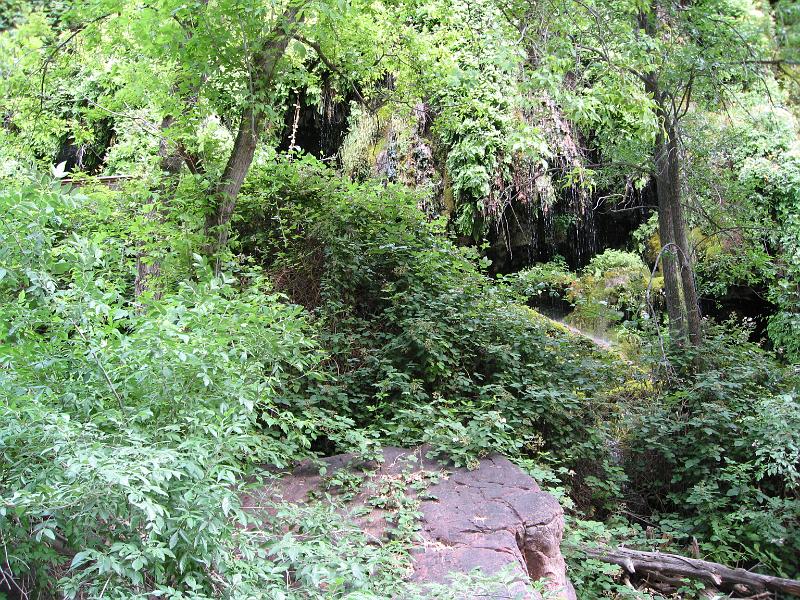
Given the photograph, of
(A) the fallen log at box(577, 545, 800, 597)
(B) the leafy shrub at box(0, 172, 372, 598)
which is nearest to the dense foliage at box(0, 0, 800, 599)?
(B) the leafy shrub at box(0, 172, 372, 598)

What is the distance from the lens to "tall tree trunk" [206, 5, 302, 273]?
584 centimetres

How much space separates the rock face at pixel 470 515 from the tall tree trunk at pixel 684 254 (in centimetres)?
389

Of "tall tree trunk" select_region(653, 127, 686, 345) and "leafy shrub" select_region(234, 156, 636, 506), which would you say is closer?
"leafy shrub" select_region(234, 156, 636, 506)

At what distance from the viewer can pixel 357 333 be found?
23.6 feet

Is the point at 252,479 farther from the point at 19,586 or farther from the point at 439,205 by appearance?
the point at 439,205

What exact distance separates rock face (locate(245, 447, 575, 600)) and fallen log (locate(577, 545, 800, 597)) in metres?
0.77

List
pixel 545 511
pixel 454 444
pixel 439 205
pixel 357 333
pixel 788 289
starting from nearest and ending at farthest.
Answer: pixel 545 511, pixel 454 444, pixel 357 333, pixel 788 289, pixel 439 205

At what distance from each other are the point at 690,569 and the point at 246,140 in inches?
206

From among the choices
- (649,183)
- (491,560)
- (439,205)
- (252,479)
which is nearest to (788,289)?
(649,183)

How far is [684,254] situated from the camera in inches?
312

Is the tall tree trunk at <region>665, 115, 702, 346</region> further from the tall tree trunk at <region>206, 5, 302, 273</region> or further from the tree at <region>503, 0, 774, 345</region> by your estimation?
the tall tree trunk at <region>206, 5, 302, 273</region>

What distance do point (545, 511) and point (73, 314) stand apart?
10.9 ft

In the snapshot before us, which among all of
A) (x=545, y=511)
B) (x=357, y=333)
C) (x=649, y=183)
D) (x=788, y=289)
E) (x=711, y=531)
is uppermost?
(x=649, y=183)

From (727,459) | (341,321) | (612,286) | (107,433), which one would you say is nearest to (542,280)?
(612,286)
